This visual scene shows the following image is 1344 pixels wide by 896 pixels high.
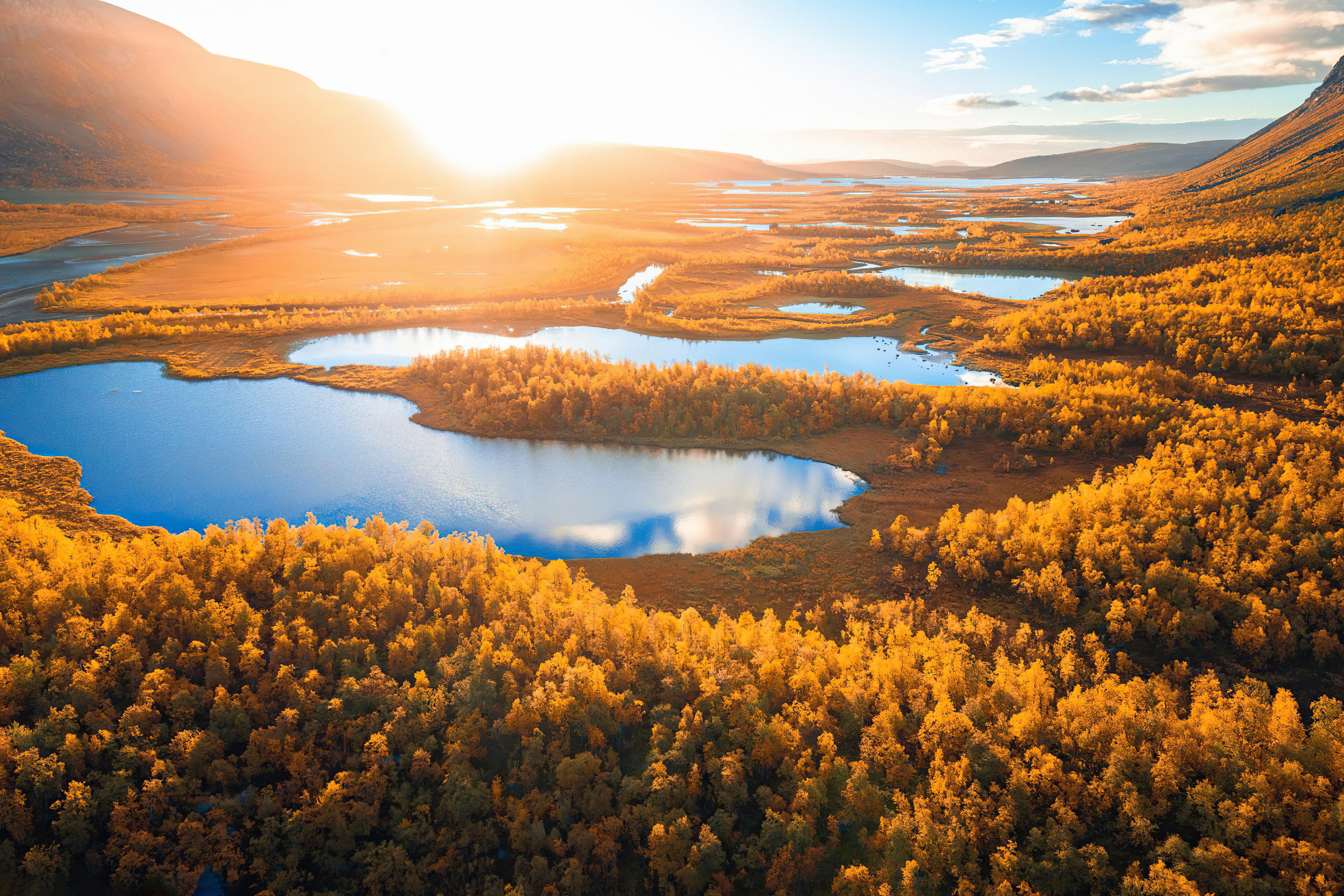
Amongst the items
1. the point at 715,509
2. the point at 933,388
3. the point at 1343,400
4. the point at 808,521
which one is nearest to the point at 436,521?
the point at 715,509

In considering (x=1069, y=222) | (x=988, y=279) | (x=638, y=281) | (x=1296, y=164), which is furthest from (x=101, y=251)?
(x=1296, y=164)

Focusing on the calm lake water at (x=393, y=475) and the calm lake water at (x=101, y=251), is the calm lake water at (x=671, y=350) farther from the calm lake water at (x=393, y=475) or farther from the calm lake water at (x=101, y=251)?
the calm lake water at (x=101, y=251)

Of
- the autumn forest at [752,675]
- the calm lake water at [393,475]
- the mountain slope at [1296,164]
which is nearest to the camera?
the autumn forest at [752,675]

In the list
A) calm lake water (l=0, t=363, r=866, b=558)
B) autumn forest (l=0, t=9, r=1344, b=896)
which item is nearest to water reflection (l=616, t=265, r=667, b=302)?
autumn forest (l=0, t=9, r=1344, b=896)

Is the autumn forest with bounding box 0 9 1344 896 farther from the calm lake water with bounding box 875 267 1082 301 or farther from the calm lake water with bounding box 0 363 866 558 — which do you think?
the calm lake water with bounding box 875 267 1082 301

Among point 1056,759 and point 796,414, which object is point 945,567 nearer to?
point 1056,759

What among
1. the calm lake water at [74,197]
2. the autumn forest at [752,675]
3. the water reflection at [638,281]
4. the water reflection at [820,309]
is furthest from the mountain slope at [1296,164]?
the calm lake water at [74,197]
